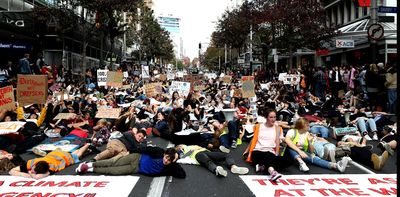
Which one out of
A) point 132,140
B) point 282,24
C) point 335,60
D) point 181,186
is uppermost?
point 282,24

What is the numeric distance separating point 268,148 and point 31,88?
8.47 m

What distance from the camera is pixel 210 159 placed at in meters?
8.62

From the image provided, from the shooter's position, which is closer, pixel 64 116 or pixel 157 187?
pixel 157 187

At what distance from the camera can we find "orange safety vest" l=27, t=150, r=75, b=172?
802 cm

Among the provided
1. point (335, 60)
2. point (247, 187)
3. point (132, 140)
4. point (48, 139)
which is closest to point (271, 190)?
point (247, 187)

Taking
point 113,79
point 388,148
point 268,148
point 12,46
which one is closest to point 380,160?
point 388,148

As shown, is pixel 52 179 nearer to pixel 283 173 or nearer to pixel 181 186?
pixel 181 186

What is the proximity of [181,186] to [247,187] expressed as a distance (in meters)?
1.09

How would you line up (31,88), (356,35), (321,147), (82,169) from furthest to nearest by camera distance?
(356,35) < (31,88) < (321,147) < (82,169)

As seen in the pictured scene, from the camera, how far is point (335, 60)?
131 feet

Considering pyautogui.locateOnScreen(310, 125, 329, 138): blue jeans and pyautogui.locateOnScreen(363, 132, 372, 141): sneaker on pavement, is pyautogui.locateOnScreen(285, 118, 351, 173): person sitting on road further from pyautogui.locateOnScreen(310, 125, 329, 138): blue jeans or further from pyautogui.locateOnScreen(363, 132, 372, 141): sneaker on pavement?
pyautogui.locateOnScreen(363, 132, 372, 141): sneaker on pavement

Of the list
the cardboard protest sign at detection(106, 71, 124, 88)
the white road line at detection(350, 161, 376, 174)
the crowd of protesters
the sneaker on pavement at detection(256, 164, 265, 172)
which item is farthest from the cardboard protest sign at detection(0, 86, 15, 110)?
the white road line at detection(350, 161, 376, 174)

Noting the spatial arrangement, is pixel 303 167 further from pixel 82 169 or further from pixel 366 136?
pixel 366 136

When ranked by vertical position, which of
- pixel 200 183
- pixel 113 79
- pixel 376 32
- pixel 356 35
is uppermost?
pixel 356 35
